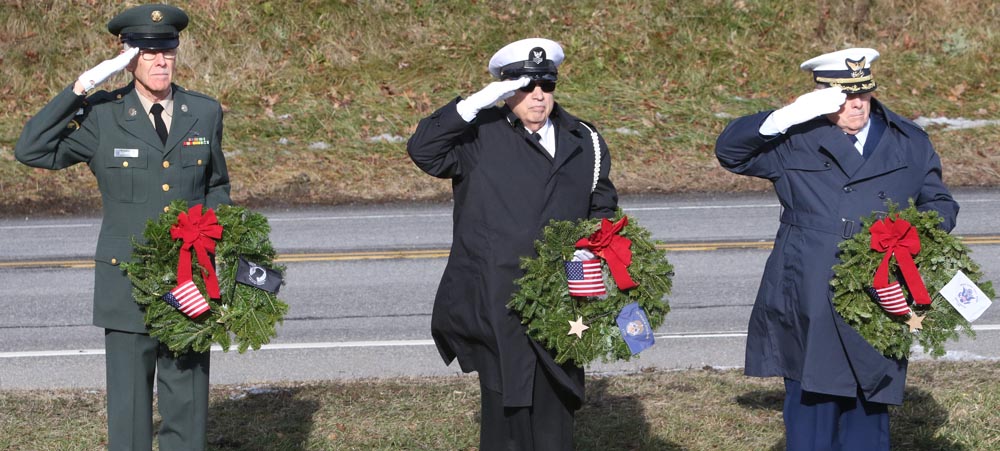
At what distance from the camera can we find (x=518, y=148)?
17.7 feet

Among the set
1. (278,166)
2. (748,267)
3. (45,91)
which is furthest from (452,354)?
(45,91)

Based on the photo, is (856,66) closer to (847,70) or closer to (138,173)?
(847,70)

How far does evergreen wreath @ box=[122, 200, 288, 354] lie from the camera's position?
5.33m

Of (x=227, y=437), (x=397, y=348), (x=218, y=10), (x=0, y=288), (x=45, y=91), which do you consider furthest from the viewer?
(x=218, y=10)

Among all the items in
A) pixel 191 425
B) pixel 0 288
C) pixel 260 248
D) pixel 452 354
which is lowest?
pixel 0 288

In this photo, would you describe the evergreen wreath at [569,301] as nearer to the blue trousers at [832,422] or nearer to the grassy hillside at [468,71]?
the blue trousers at [832,422]

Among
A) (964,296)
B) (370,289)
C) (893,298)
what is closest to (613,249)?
(893,298)

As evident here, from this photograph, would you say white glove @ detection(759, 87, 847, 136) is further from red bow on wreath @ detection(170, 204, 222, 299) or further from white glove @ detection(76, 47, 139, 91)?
white glove @ detection(76, 47, 139, 91)

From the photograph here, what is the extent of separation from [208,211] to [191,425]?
1023 millimetres

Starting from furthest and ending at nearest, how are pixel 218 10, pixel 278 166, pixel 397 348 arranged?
pixel 218 10 → pixel 278 166 → pixel 397 348

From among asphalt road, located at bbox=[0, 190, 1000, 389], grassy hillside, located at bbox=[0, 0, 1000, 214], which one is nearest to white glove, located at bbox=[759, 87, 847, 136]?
asphalt road, located at bbox=[0, 190, 1000, 389]

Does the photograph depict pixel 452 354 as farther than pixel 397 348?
No

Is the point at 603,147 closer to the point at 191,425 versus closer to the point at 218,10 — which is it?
the point at 191,425

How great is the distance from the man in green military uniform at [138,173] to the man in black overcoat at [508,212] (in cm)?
114
